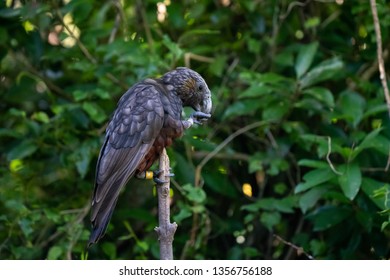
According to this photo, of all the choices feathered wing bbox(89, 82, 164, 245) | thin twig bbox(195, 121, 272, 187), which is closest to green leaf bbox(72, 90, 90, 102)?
thin twig bbox(195, 121, 272, 187)

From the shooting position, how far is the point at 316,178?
4.51 metres

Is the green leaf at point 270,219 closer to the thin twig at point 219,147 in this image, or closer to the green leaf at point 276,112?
the thin twig at point 219,147

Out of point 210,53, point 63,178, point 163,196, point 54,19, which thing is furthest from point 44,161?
point 163,196

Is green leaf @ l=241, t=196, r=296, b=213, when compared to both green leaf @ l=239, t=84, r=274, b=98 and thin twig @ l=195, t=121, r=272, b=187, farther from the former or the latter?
green leaf @ l=239, t=84, r=274, b=98

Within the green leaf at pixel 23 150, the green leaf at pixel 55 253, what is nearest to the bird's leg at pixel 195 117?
the green leaf at pixel 55 253

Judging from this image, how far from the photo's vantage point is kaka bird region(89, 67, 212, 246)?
3699mm

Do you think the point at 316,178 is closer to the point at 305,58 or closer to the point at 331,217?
the point at 331,217

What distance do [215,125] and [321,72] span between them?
0.82 m

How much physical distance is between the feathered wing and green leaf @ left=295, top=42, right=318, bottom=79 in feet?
4.12

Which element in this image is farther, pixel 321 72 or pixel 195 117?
pixel 321 72

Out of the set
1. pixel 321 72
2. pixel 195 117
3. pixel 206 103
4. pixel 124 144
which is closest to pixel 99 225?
pixel 124 144

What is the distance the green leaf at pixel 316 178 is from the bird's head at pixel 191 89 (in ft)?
2.44

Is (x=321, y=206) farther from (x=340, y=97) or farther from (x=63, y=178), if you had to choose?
(x=63, y=178)

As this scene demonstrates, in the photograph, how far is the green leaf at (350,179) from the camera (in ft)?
14.4
